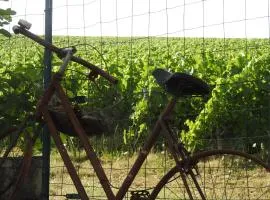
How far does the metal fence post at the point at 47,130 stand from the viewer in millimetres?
4988

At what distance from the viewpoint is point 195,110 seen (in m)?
8.93

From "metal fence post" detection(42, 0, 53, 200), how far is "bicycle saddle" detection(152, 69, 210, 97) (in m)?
1.61

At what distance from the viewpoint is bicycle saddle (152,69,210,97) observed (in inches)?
142

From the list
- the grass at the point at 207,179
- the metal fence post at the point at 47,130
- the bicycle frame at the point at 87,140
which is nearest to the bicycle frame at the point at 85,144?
the bicycle frame at the point at 87,140

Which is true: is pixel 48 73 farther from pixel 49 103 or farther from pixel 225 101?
pixel 225 101

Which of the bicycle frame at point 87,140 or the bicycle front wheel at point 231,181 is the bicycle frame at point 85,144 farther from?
the bicycle front wheel at point 231,181

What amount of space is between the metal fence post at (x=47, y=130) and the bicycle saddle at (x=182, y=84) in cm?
161

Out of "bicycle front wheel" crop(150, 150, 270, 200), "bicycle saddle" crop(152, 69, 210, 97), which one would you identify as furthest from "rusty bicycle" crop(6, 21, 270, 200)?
"bicycle front wheel" crop(150, 150, 270, 200)

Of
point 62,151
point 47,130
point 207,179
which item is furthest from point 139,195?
point 207,179

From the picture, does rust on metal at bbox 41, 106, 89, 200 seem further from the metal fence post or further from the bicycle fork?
the metal fence post

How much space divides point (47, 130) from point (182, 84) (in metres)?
1.77

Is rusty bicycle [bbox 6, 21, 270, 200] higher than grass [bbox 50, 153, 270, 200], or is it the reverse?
rusty bicycle [bbox 6, 21, 270, 200]

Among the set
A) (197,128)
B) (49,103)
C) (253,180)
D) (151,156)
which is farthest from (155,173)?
(49,103)

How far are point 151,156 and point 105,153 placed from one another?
1.94 ft
